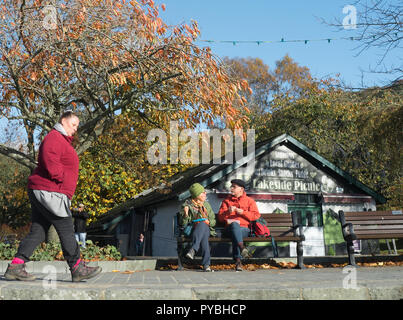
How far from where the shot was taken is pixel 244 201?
29.4ft

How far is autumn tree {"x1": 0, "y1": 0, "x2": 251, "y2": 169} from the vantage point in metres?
10.3

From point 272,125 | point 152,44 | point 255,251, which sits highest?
point 272,125

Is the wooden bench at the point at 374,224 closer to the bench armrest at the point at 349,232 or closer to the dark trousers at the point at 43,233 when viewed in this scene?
the bench armrest at the point at 349,232

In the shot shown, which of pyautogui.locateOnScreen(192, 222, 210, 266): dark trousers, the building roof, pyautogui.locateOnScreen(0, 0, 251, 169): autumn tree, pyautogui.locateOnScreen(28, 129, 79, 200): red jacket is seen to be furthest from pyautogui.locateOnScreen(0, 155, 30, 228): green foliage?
pyautogui.locateOnScreen(28, 129, 79, 200): red jacket

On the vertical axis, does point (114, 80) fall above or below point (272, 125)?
below

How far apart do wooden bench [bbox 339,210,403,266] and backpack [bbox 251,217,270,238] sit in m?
1.47

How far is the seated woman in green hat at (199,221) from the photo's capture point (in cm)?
790

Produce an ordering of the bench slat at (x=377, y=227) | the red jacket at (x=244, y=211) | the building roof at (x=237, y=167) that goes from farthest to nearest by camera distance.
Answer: the building roof at (x=237, y=167) < the bench slat at (x=377, y=227) < the red jacket at (x=244, y=211)

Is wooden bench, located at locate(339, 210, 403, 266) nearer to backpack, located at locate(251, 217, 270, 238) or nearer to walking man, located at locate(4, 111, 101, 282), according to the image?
backpack, located at locate(251, 217, 270, 238)

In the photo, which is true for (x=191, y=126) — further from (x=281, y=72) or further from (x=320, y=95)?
(x=281, y=72)

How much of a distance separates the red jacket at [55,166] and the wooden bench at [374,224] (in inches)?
219

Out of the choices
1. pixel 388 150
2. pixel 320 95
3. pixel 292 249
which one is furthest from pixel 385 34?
pixel 320 95

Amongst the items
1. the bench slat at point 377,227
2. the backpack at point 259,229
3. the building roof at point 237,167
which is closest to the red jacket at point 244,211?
the backpack at point 259,229

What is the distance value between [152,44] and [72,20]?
6.59 ft
